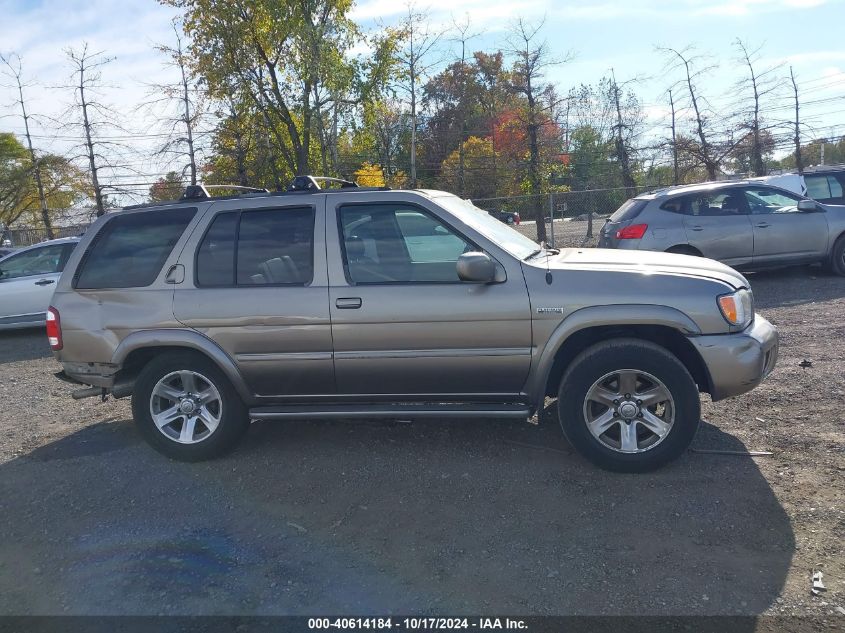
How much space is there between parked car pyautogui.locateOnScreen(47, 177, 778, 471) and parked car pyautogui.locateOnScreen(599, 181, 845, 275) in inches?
223

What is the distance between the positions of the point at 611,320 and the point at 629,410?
1.94ft

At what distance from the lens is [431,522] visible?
158 inches

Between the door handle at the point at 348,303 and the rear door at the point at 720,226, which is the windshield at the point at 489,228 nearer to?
the door handle at the point at 348,303

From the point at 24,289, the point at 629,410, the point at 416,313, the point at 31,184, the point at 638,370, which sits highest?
the point at 31,184

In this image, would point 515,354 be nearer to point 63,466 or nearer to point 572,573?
point 572,573

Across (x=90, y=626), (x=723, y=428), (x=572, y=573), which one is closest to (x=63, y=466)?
(x=90, y=626)

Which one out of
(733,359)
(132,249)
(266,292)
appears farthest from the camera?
(132,249)

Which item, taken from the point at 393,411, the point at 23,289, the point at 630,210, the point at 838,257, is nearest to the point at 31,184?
the point at 23,289

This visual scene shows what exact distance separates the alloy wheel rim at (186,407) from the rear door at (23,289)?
24.5 feet

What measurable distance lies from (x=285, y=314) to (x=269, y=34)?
13.6 m

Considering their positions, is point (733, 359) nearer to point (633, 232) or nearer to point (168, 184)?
point (633, 232)

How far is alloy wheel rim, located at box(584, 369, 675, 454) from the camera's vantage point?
436cm

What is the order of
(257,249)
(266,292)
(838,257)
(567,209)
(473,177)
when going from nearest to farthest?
(266,292) < (257,249) < (838,257) < (567,209) < (473,177)

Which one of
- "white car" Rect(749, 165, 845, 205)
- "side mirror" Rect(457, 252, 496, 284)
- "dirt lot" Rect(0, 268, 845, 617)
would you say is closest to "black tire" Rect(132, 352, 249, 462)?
"dirt lot" Rect(0, 268, 845, 617)
